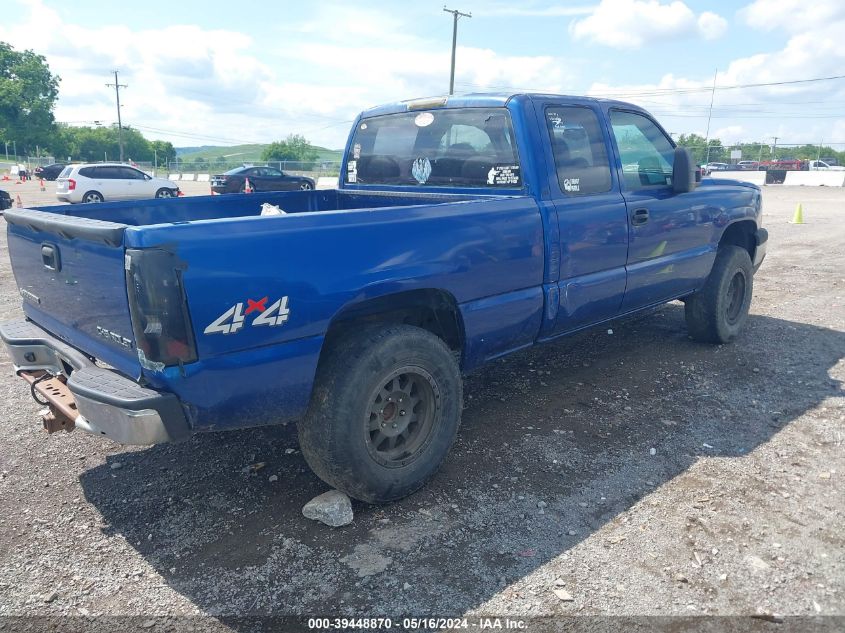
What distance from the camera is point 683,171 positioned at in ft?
14.5

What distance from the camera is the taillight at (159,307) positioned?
2293mm

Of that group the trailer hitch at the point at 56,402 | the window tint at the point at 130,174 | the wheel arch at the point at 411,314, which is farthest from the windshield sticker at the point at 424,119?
the window tint at the point at 130,174

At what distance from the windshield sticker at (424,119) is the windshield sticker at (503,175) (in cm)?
67

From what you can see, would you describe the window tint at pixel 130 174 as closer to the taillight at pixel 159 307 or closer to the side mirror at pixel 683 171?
the side mirror at pixel 683 171

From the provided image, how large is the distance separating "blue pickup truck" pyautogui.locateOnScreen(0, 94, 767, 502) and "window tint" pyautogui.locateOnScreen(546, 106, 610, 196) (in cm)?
1

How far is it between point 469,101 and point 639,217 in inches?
54.0

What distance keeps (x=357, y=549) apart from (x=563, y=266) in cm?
197

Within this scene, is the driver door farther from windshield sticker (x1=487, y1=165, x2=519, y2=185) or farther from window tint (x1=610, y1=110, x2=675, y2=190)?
windshield sticker (x1=487, y1=165, x2=519, y2=185)

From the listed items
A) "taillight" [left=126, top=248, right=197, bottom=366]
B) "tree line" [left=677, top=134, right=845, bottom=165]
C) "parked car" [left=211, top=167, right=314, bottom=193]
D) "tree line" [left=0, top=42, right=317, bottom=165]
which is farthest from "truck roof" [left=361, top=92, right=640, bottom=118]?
"tree line" [left=0, top=42, right=317, bottom=165]

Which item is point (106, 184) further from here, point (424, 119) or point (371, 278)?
point (371, 278)

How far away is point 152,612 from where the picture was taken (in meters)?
2.41

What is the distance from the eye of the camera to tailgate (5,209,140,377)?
2.47 meters

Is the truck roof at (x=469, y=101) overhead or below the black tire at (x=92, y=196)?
overhead

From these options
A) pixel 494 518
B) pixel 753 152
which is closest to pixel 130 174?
pixel 494 518
